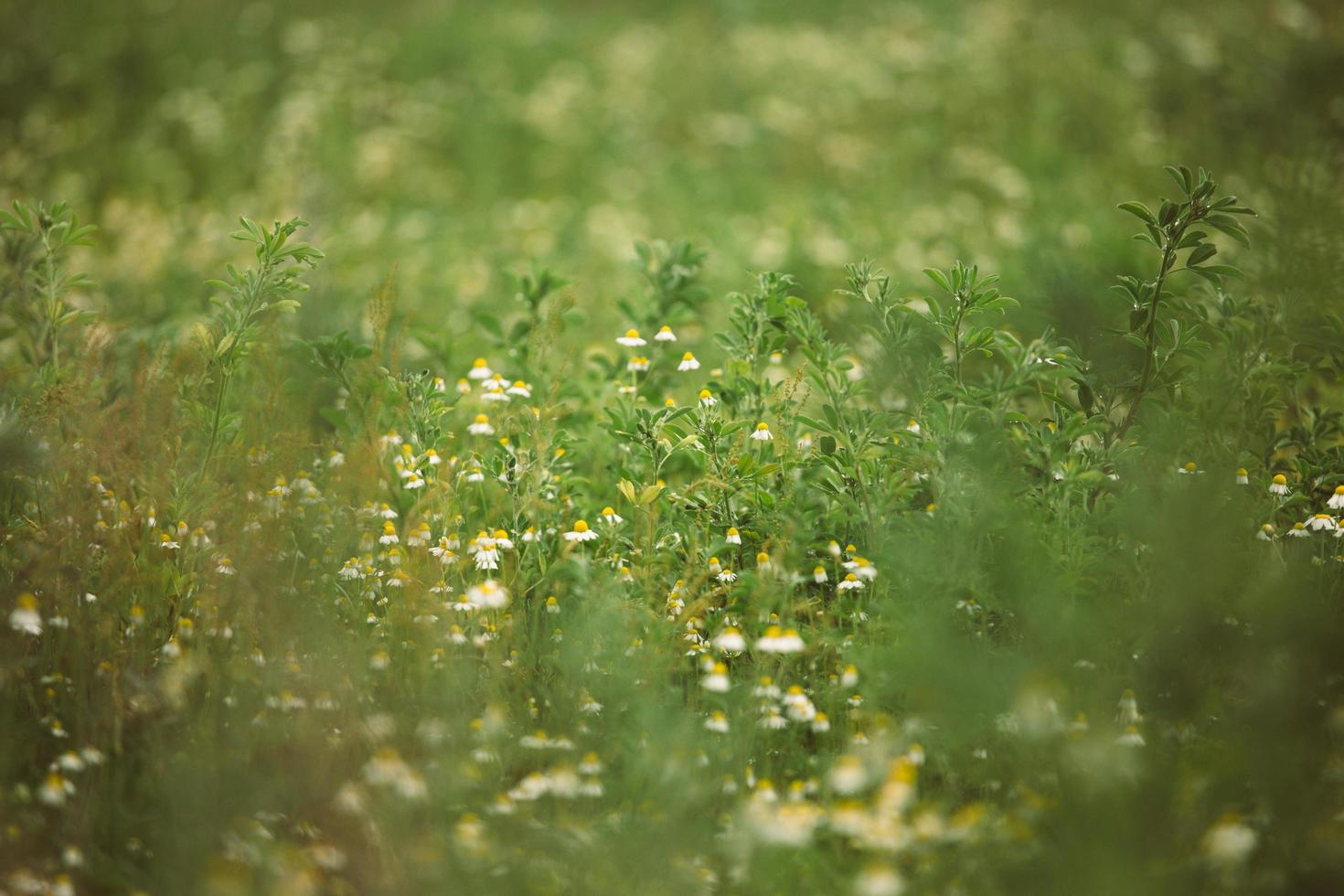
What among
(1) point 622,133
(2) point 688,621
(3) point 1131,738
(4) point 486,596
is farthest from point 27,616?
(1) point 622,133

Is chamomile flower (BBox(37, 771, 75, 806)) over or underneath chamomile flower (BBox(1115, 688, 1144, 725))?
underneath

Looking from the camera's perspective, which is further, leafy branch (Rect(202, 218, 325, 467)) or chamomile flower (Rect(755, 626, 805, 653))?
leafy branch (Rect(202, 218, 325, 467))

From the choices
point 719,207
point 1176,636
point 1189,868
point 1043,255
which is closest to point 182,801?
point 1189,868

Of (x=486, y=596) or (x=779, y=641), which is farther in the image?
(x=486, y=596)

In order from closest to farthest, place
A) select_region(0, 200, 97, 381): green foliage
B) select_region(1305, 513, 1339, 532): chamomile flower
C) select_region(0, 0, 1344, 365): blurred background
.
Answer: select_region(1305, 513, 1339, 532): chamomile flower, select_region(0, 200, 97, 381): green foliage, select_region(0, 0, 1344, 365): blurred background

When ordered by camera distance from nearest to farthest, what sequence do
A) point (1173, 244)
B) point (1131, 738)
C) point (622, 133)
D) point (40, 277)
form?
point (1131, 738)
point (1173, 244)
point (40, 277)
point (622, 133)

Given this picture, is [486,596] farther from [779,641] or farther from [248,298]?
[248,298]

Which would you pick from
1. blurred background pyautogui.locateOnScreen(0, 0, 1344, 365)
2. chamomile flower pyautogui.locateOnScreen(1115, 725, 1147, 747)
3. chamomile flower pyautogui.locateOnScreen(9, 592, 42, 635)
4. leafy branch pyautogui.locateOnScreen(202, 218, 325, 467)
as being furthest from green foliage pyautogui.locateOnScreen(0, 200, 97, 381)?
chamomile flower pyautogui.locateOnScreen(1115, 725, 1147, 747)

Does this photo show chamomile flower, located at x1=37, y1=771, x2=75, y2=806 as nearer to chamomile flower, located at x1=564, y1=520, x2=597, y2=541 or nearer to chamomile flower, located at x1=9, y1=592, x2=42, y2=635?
chamomile flower, located at x1=9, y1=592, x2=42, y2=635

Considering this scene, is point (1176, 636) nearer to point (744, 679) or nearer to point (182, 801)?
point (744, 679)
